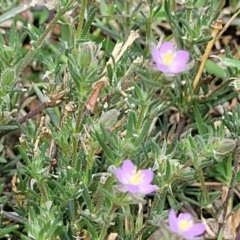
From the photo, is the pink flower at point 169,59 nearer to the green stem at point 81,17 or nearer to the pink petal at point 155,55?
the pink petal at point 155,55

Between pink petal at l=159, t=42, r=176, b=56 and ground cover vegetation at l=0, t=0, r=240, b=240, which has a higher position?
pink petal at l=159, t=42, r=176, b=56

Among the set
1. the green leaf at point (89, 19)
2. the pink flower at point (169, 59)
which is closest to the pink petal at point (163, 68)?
the pink flower at point (169, 59)

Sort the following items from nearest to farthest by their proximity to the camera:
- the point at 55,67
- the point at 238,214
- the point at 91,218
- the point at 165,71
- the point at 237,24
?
the point at 165,71
the point at 91,218
the point at 55,67
the point at 238,214
the point at 237,24

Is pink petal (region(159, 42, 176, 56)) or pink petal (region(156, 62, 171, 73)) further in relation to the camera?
pink petal (region(159, 42, 176, 56))

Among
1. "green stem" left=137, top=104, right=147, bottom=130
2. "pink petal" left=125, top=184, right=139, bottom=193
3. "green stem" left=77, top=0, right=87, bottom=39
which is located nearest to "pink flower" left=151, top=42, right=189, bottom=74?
"green stem" left=137, top=104, right=147, bottom=130

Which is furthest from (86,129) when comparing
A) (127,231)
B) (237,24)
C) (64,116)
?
(237,24)

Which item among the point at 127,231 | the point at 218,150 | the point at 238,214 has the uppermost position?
the point at 218,150

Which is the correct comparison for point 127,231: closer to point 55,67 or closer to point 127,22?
point 55,67

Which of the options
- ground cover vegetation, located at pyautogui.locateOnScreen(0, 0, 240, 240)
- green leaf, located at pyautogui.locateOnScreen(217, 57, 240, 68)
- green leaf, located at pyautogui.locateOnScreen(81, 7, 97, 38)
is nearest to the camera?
ground cover vegetation, located at pyautogui.locateOnScreen(0, 0, 240, 240)

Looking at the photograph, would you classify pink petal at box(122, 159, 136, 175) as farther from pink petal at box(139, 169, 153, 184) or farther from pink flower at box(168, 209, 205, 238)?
pink flower at box(168, 209, 205, 238)
